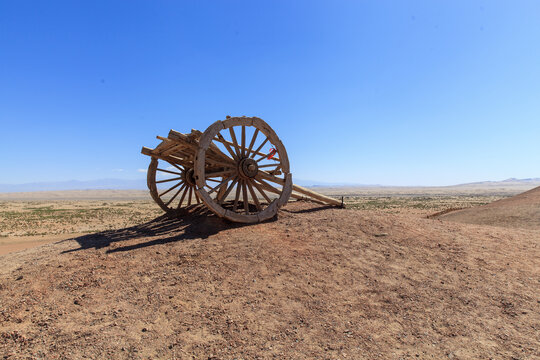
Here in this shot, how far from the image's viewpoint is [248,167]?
895cm

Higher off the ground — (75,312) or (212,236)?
(212,236)

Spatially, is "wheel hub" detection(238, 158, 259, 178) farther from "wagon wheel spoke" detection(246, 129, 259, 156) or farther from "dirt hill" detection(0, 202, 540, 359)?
"dirt hill" detection(0, 202, 540, 359)

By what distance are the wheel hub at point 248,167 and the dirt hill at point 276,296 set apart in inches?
71.1

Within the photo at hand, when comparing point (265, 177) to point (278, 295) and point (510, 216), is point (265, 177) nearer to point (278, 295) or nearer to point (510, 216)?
point (278, 295)

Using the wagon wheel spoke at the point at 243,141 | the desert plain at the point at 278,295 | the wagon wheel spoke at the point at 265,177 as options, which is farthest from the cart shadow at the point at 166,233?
the wagon wheel spoke at the point at 243,141

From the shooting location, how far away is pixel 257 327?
4.07 metres

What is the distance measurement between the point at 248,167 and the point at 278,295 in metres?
4.74

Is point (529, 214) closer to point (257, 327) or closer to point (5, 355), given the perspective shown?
point (257, 327)

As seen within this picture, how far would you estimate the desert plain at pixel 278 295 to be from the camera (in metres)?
3.72

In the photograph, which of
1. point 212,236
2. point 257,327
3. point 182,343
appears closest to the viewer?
point 182,343

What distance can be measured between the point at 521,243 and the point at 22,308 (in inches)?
416

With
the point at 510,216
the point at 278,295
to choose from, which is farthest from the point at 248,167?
the point at 510,216

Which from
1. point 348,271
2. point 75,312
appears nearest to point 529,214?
point 348,271

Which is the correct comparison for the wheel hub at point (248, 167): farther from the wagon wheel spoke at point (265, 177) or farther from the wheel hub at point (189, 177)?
the wheel hub at point (189, 177)
